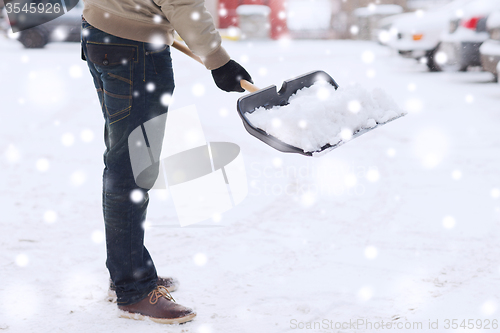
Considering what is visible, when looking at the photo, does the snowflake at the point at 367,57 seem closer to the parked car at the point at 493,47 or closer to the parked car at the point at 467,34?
the parked car at the point at 467,34

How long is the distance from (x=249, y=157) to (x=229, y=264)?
202 centimetres

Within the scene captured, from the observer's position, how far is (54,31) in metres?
12.1

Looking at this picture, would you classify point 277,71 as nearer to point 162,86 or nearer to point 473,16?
point 473,16

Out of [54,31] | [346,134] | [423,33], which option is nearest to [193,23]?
[346,134]

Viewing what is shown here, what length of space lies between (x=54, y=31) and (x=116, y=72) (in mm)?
11451

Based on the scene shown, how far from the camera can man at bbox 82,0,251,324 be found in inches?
71.7

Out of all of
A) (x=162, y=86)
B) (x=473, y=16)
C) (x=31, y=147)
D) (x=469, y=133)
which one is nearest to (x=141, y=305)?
(x=162, y=86)

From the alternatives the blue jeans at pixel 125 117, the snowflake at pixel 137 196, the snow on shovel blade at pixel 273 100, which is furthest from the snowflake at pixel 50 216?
the snow on shovel blade at pixel 273 100

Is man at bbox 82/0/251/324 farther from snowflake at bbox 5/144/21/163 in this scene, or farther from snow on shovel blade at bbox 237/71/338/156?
snowflake at bbox 5/144/21/163

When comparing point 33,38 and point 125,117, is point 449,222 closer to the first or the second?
point 125,117

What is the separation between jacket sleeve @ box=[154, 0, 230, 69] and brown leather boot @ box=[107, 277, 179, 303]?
3.39ft

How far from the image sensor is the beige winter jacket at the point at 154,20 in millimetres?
1772

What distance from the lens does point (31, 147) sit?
15.4ft

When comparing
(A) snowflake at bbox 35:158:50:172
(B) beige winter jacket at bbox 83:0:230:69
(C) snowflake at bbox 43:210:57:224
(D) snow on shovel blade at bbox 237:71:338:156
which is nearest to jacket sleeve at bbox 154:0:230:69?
(B) beige winter jacket at bbox 83:0:230:69
